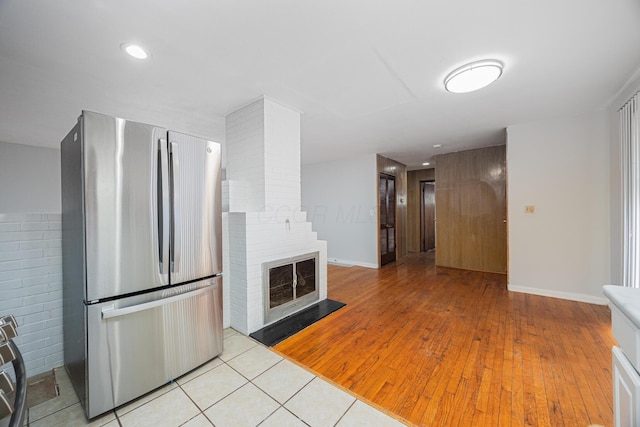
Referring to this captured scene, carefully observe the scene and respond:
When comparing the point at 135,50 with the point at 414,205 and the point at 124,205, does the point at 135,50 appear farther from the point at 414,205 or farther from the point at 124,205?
the point at 414,205

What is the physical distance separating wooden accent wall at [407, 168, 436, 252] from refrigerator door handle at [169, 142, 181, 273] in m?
6.63

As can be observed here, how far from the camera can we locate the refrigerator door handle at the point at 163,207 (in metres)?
1.69

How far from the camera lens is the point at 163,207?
170cm

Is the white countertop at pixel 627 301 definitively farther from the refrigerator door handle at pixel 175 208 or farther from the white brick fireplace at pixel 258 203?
the white brick fireplace at pixel 258 203

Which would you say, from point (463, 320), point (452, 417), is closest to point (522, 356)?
point (463, 320)

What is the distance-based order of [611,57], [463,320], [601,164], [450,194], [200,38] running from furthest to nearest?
[450,194] < [601,164] < [463,320] < [611,57] < [200,38]

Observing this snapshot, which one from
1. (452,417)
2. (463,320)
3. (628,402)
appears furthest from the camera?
(463,320)

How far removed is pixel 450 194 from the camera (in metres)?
5.21

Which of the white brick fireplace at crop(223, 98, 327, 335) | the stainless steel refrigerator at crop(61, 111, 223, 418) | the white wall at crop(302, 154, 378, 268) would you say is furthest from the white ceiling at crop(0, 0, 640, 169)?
the white wall at crop(302, 154, 378, 268)

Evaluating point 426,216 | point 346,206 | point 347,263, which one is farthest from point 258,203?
point 426,216

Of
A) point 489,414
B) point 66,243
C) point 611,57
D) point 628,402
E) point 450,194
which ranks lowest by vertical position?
point 489,414

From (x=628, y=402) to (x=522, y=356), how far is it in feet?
4.97

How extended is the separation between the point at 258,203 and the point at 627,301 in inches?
105

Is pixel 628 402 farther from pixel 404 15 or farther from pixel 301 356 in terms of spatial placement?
pixel 404 15
